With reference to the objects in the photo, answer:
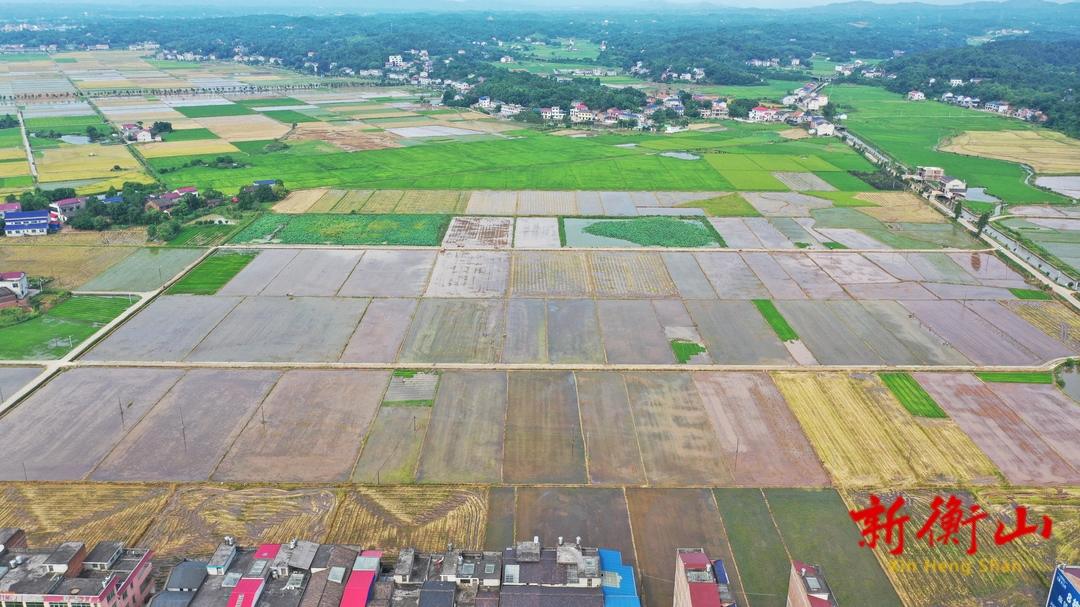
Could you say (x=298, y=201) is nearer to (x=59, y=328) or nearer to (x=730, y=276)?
(x=59, y=328)

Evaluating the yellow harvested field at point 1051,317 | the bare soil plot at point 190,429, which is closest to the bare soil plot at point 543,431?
the bare soil plot at point 190,429

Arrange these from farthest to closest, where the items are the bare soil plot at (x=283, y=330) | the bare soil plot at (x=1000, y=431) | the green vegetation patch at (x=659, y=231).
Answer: the green vegetation patch at (x=659, y=231) → the bare soil plot at (x=283, y=330) → the bare soil plot at (x=1000, y=431)

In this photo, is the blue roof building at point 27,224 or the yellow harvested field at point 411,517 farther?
the blue roof building at point 27,224

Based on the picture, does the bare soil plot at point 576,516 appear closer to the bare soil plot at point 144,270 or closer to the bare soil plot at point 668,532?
the bare soil plot at point 668,532

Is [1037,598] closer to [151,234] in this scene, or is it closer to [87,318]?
[87,318]

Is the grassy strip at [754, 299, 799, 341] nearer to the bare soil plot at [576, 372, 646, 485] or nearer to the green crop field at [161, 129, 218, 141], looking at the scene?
the bare soil plot at [576, 372, 646, 485]

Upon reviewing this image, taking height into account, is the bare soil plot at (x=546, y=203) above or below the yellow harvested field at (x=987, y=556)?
above
